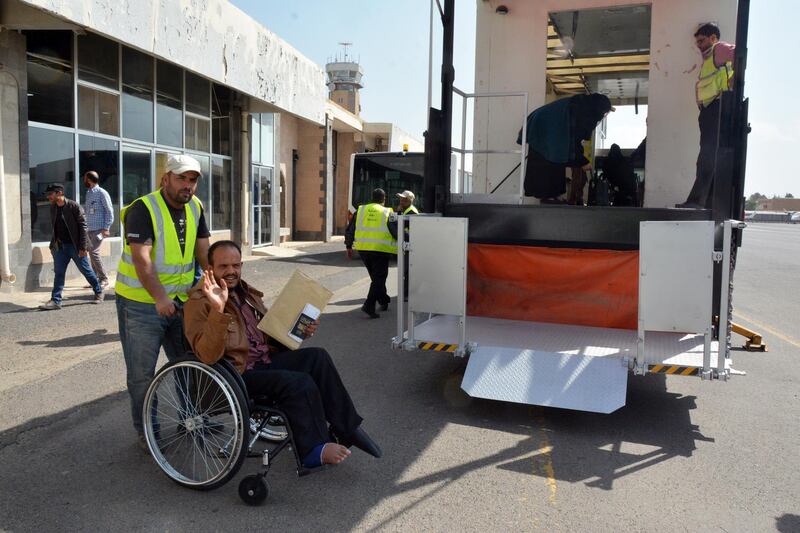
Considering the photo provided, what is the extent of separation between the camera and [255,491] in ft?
11.3

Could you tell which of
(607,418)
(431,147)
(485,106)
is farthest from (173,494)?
(485,106)

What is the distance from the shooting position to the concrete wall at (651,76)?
21.2 ft

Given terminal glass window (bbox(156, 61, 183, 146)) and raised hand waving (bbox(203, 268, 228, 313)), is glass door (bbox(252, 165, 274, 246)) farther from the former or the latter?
raised hand waving (bbox(203, 268, 228, 313))

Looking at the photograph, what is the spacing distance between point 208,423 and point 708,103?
16.7 ft

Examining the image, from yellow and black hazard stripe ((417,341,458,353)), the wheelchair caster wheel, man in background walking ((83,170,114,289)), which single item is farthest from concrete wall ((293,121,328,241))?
the wheelchair caster wheel

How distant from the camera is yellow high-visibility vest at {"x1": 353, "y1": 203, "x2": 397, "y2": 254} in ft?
30.1

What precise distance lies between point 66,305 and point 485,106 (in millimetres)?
6290

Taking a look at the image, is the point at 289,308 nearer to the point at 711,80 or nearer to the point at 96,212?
the point at 711,80

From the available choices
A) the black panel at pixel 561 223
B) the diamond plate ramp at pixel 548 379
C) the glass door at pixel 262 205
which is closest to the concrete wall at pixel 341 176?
the glass door at pixel 262 205

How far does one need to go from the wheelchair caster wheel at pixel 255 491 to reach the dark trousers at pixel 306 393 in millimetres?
244

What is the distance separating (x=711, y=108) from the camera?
5.96 m

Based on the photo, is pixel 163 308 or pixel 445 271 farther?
pixel 445 271

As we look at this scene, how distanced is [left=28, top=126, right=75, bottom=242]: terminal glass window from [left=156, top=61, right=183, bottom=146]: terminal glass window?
2.79 meters

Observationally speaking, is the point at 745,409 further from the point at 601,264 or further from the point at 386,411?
the point at 386,411
